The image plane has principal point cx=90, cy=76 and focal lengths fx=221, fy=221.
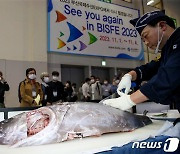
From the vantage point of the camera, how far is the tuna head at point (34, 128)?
0.92 meters

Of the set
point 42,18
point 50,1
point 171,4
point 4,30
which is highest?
point 171,4

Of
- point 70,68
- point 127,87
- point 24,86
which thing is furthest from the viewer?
point 70,68

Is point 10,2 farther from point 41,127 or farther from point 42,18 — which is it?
point 41,127

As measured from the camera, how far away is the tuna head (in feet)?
3.03

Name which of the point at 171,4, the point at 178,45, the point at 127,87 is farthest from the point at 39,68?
the point at 171,4

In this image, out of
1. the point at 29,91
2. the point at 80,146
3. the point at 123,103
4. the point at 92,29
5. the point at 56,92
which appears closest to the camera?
the point at 80,146

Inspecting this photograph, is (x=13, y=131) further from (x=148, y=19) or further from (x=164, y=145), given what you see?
(x=148, y=19)

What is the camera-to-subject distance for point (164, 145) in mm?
616

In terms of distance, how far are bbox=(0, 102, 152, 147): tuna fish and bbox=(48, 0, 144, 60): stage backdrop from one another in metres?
5.81

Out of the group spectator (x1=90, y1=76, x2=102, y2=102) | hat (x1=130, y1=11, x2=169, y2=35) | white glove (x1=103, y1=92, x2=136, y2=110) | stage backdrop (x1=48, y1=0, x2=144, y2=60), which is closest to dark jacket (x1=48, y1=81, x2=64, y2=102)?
spectator (x1=90, y1=76, x2=102, y2=102)

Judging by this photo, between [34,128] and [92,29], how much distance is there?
7.03m

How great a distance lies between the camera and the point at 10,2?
6418 millimetres

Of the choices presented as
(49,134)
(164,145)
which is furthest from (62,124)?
(164,145)

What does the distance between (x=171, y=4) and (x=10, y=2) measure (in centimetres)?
742
